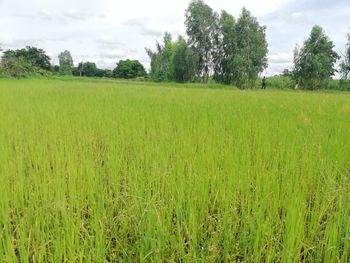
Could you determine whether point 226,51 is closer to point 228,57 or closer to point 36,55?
point 228,57

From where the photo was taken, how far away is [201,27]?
2961 cm

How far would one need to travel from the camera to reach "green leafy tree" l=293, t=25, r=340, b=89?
23.4 m

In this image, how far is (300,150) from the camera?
2.68m

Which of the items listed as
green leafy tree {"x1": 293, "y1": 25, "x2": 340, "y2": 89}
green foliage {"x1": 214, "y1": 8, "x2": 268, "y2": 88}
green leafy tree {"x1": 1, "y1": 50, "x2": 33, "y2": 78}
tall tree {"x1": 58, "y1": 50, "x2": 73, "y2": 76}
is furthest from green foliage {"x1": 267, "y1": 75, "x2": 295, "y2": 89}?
tall tree {"x1": 58, "y1": 50, "x2": 73, "y2": 76}

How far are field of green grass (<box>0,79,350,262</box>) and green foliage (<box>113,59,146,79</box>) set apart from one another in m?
63.8

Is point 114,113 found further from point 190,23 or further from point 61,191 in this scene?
point 190,23

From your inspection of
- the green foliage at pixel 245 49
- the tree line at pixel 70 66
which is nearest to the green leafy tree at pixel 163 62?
the green foliage at pixel 245 49

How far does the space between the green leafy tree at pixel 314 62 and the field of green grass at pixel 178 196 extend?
75.0 feet

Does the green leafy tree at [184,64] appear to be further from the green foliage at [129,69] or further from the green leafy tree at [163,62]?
the green foliage at [129,69]

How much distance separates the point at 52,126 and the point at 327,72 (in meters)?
25.6

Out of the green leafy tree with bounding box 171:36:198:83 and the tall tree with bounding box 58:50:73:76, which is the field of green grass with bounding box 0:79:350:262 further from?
the tall tree with bounding box 58:50:73:76

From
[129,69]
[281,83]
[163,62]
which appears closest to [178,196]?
[281,83]

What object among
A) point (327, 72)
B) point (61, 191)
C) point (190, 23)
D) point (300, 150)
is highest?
point (190, 23)

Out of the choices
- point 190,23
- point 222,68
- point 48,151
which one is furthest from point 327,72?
point 48,151
